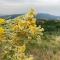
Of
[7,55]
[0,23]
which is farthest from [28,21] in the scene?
[7,55]

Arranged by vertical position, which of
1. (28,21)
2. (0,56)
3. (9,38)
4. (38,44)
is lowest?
(38,44)

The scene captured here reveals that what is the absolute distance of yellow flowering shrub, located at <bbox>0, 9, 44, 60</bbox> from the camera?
2.94 metres

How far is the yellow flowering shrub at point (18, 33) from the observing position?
294 cm

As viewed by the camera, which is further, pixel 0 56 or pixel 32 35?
pixel 0 56

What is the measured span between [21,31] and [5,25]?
161 millimetres

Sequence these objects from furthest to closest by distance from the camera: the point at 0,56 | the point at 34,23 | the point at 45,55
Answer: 1. the point at 45,55
2. the point at 0,56
3. the point at 34,23

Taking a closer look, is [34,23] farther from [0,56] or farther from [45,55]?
[45,55]

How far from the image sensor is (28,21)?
2951 mm

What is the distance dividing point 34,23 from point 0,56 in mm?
732

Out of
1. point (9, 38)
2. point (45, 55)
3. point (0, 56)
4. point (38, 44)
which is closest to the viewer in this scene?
point (9, 38)

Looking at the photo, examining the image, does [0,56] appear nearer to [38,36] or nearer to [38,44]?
[38,36]

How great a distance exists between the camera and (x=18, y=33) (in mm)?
3088

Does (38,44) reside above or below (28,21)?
below

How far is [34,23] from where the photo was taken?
2.91 metres
